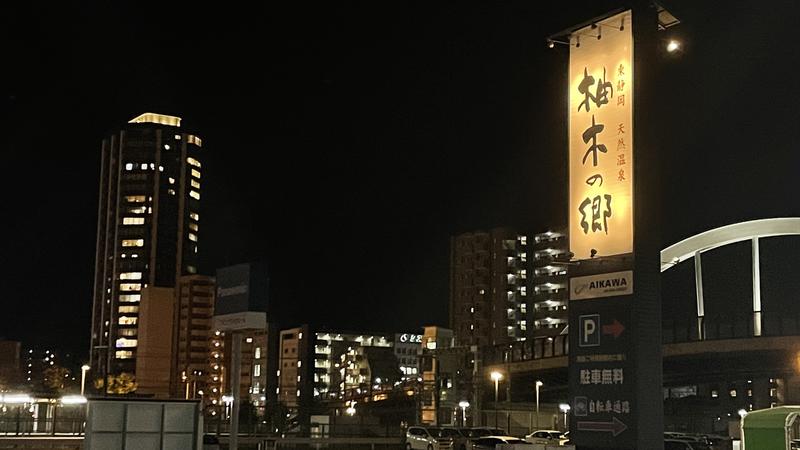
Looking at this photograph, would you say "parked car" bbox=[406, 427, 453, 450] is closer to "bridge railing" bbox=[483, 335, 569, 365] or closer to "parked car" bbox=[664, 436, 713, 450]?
"parked car" bbox=[664, 436, 713, 450]

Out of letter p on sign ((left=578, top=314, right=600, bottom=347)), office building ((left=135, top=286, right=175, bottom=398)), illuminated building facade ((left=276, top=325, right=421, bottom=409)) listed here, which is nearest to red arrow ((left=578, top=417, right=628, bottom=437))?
letter p on sign ((left=578, top=314, right=600, bottom=347))

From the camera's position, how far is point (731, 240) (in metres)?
72.8

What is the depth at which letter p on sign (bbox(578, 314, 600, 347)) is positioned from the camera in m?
20.4

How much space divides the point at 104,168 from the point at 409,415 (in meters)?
85.4

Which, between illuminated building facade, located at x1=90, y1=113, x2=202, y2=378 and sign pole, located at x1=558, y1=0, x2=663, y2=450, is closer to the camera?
sign pole, located at x1=558, y1=0, x2=663, y2=450

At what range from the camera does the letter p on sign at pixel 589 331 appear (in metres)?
20.4

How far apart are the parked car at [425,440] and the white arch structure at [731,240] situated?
1220 inches

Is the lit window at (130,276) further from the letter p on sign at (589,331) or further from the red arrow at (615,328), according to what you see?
the red arrow at (615,328)

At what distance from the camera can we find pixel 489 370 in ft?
259

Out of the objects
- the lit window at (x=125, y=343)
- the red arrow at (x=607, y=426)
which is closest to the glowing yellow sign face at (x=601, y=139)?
the red arrow at (x=607, y=426)

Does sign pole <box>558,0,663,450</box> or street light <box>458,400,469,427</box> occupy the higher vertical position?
sign pole <box>558,0,663,450</box>

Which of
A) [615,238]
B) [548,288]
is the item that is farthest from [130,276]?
[615,238]

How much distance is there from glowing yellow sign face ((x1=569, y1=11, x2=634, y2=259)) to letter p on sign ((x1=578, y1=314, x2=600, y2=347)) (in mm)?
1319

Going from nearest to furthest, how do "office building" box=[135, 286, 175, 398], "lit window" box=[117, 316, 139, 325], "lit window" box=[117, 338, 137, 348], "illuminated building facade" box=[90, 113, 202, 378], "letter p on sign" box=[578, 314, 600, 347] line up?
1. "letter p on sign" box=[578, 314, 600, 347]
2. "office building" box=[135, 286, 175, 398]
3. "lit window" box=[117, 338, 137, 348]
4. "lit window" box=[117, 316, 139, 325]
5. "illuminated building facade" box=[90, 113, 202, 378]
